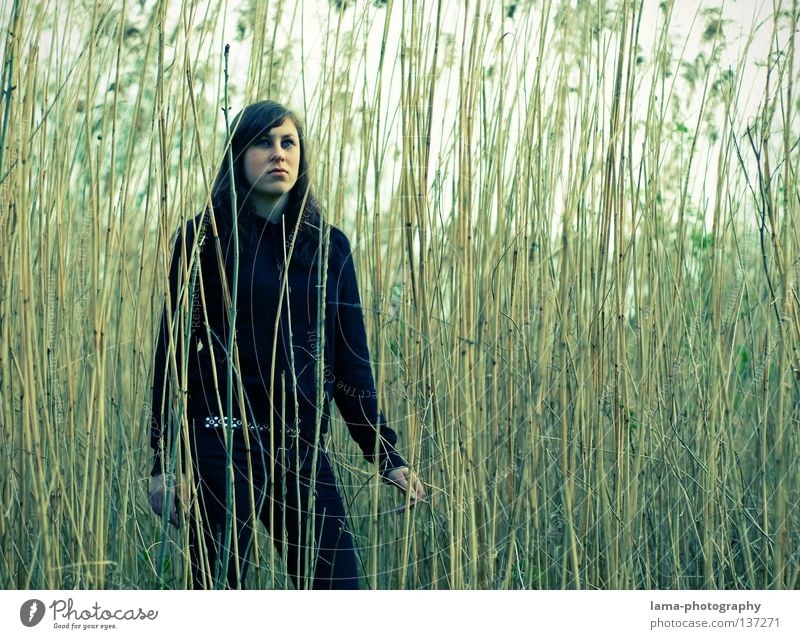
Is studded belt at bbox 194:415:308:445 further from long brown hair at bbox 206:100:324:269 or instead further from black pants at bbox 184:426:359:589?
long brown hair at bbox 206:100:324:269

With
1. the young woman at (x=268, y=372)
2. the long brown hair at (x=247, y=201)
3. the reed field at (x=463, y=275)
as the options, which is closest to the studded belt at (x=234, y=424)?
the young woman at (x=268, y=372)

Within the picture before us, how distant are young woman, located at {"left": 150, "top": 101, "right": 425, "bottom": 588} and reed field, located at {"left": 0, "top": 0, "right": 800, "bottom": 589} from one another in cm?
4

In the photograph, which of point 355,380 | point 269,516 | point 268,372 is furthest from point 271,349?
point 269,516

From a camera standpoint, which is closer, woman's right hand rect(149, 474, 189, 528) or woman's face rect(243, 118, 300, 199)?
woman's right hand rect(149, 474, 189, 528)

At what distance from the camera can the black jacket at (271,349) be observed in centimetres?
129

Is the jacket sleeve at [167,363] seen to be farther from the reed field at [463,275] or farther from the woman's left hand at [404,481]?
the woman's left hand at [404,481]

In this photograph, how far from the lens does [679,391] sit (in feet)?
4.70

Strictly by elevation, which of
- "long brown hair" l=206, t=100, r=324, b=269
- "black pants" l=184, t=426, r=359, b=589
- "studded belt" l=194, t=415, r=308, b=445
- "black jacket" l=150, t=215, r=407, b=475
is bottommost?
"black pants" l=184, t=426, r=359, b=589

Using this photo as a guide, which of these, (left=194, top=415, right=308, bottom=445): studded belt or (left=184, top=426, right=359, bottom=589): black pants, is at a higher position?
(left=194, top=415, right=308, bottom=445): studded belt

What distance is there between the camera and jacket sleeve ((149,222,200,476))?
1.24 m

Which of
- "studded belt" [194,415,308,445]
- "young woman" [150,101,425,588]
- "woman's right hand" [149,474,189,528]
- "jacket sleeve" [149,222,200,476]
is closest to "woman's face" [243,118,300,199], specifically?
"young woman" [150,101,425,588]
